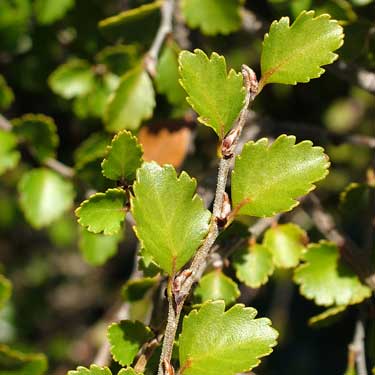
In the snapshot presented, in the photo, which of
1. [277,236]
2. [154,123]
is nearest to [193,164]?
[154,123]

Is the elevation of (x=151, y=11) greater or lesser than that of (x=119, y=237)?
greater

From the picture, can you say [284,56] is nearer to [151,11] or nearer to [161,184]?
[161,184]

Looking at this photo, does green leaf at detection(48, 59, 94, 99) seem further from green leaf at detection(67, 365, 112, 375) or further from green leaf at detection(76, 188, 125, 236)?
green leaf at detection(67, 365, 112, 375)

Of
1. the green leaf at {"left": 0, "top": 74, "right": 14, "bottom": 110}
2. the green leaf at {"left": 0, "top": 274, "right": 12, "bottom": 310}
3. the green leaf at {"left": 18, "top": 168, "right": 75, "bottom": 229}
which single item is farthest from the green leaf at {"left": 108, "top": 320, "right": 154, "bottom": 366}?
the green leaf at {"left": 0, "top": 74, "right": 14, "bottom": 110}

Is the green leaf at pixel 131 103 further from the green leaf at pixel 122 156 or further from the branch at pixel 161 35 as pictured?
the green leaf at pixel 122 156

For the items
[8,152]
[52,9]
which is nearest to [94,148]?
[8,152]

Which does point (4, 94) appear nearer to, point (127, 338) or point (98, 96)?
point (98, 96)
